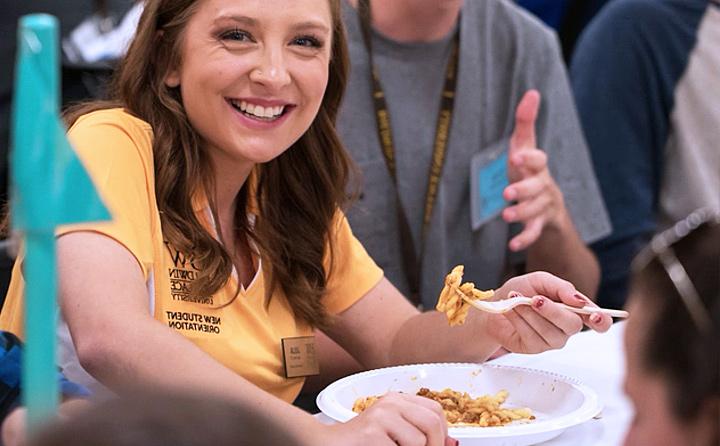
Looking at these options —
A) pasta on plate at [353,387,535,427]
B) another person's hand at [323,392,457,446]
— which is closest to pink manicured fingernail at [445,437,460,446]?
another person's hand at [323,392,457,446]

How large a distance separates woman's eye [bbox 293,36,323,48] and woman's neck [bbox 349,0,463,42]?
2.49 ft

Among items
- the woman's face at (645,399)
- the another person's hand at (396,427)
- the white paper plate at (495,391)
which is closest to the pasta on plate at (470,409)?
the white paper plate at (495,391)

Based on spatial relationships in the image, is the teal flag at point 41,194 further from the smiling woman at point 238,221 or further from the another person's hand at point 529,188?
the another person's hand at point 529,188

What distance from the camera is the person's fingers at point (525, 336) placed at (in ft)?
5.86

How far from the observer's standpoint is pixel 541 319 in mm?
1770

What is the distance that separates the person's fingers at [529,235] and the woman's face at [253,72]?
0.72 metres

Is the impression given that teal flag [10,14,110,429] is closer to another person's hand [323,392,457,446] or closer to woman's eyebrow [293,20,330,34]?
another person's hand [323,392,457,446]

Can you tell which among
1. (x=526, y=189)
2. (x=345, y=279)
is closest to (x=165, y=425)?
(x=345, y=279)

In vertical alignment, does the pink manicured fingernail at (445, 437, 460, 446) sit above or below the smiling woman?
below

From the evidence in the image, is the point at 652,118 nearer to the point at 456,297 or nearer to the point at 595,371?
the point at 595,371

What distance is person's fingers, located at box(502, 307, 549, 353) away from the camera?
1787 millimetres

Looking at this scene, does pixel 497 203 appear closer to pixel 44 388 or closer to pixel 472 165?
pixel 472 165

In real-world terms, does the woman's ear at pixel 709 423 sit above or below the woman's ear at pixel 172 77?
below

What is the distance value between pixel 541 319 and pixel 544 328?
0.5 inches
